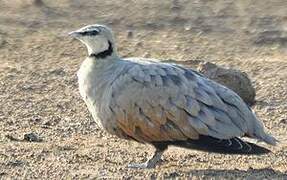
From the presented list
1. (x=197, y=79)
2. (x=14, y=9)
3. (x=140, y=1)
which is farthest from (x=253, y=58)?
(x=197, y=79)

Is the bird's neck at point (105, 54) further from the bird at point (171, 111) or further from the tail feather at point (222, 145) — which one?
the tail feather at point (222, 145)

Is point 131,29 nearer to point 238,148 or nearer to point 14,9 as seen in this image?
point 14,9

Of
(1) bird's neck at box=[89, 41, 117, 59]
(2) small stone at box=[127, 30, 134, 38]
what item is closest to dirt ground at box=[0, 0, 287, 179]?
(2) small stone at box=[127, 30, 134, 38]

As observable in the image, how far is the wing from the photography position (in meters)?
8.39

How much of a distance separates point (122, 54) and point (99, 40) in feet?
17.4

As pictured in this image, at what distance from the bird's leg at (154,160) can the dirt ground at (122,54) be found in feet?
0.33

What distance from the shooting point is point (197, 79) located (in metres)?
8.66

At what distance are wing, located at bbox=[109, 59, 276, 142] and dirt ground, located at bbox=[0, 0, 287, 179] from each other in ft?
1.13

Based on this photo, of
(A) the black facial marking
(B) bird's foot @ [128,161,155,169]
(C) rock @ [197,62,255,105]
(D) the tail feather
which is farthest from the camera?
(C) rock @ [197,62,255,105]

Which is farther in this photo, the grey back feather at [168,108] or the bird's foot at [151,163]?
the bird's foot at [151,163]

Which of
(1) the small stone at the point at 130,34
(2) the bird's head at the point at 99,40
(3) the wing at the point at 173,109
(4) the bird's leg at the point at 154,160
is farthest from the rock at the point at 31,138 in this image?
(1) the small stone at the point at 130,34

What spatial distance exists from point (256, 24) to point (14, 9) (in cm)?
→ 402

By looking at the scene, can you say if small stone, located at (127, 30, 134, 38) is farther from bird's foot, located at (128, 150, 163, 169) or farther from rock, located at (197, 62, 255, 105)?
bird's foot, located at (128, 150, 163, 169)

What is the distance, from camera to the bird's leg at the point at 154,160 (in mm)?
8704
